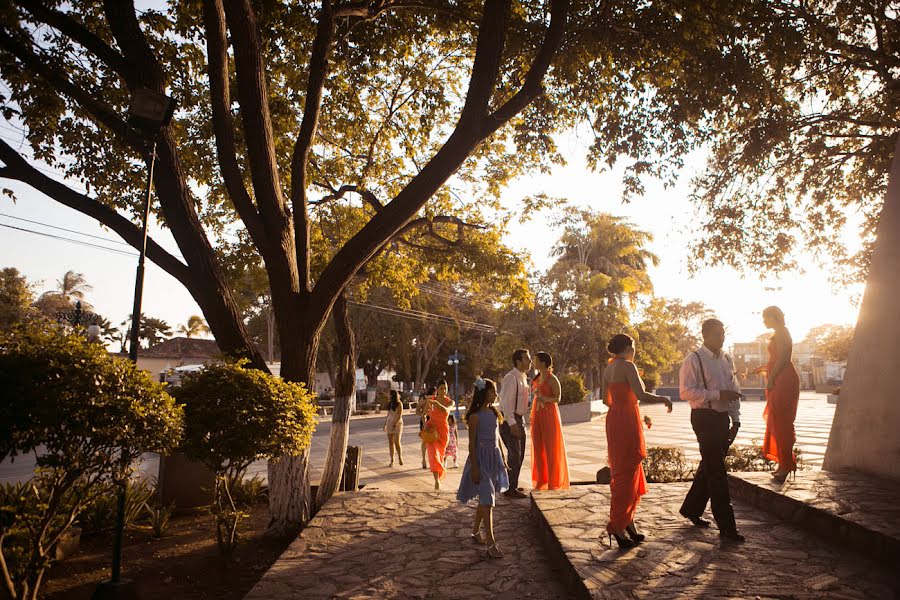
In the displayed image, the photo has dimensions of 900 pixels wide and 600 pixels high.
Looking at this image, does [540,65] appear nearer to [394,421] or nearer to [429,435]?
[429,435]

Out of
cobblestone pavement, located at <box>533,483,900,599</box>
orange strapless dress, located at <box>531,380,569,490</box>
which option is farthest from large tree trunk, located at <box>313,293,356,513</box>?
cobblestone pavement, located at <box>533,483,900,599</box>

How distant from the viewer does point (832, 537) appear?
4.75 meters

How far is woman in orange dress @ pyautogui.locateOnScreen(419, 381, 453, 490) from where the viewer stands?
9320 mm

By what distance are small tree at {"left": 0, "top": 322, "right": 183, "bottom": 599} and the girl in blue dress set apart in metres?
2.61

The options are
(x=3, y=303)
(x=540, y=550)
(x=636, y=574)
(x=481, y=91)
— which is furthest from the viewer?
(x=3, y=303)

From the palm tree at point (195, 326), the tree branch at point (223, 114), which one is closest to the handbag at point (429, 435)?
the tree branch at point (223, 114)

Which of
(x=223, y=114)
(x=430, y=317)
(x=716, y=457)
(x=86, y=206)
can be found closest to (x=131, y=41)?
(x=223, y=114)

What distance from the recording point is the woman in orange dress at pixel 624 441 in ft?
15.6

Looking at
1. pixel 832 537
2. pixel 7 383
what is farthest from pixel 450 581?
pixel 7 383

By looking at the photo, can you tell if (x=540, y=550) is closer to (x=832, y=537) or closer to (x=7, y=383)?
(x=832, y=537)

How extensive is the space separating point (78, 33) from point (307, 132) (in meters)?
2.66

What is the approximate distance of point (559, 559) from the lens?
482cm

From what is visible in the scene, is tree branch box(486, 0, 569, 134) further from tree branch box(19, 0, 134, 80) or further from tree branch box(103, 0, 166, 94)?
tree branch box(19, 0, 134, 80)

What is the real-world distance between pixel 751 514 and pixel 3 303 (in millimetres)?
42160
